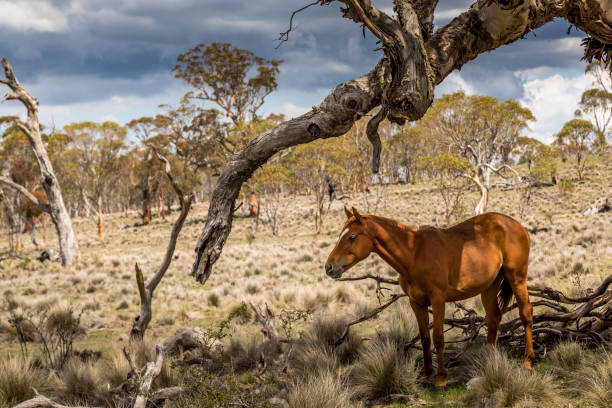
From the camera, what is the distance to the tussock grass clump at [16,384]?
202 inches

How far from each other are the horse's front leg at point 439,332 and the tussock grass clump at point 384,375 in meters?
0.30

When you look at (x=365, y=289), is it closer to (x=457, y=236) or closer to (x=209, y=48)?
(x=457, y=236)

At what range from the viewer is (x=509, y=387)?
12.5 ft

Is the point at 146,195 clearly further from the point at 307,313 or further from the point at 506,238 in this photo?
the point at 506,238

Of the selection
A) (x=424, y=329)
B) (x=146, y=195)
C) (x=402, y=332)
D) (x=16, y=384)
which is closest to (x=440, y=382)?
(x=424, y=329)

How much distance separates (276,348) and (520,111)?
135 feet

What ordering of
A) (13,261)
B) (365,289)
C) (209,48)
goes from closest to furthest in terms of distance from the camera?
(365,289), (13,261), (209,48)

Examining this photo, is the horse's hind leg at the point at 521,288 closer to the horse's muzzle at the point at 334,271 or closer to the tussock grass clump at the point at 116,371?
the horse's muzzle at the point at 334,271

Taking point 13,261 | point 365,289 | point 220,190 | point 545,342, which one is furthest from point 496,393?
point 13,261

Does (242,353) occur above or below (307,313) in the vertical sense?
below

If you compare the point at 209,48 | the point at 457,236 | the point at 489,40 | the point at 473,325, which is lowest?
the point at 473,325

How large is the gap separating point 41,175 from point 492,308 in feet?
65.3

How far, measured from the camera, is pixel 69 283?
16047 mm

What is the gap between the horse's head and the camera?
11.6ft
